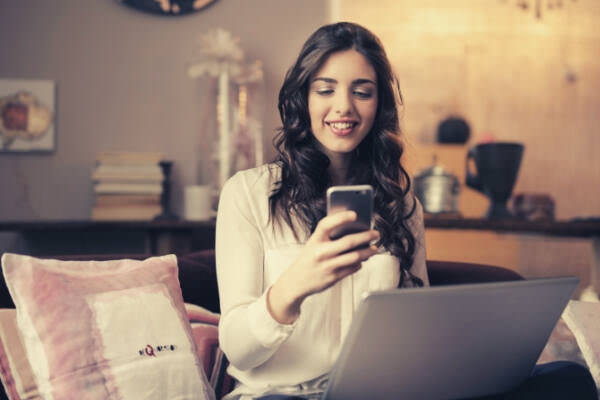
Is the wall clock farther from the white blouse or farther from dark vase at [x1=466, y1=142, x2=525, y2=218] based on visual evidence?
the white blouse

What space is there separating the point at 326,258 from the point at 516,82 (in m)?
2.59

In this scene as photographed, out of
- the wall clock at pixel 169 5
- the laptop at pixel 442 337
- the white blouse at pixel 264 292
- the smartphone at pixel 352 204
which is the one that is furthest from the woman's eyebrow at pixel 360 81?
the wall clock at pixel 169 5

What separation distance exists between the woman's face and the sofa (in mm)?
507

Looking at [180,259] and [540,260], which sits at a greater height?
[180,259]

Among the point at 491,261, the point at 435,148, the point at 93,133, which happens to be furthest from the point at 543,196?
the point at 93,133

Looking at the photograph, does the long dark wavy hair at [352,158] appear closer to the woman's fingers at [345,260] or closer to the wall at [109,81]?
the woman's fingers at [345,260]

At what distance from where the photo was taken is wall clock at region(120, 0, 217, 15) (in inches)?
106

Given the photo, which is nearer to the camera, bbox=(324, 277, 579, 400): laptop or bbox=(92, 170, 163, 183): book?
bbox=(324, 277, 579, 400): laptop

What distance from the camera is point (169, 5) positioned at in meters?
2.70

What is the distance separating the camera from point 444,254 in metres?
2.64

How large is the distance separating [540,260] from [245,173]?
2.04 meters

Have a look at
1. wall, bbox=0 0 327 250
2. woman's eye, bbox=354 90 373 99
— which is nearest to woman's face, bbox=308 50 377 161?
woman's eye, bbox=354 90 373 99

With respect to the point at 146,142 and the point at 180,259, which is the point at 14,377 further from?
the point at 146,142

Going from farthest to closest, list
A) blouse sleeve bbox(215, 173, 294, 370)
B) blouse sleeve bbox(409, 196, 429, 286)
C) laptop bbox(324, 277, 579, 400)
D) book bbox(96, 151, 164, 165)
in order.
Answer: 1. book bbox(96, 151, 164, 165)
2. blouse sleeve bbox(409, 196, 429, 286)
3. blouse sleeve bbox(215, 173, 294, 370)
4. laptop bbox(324, 277, 579, 400)
